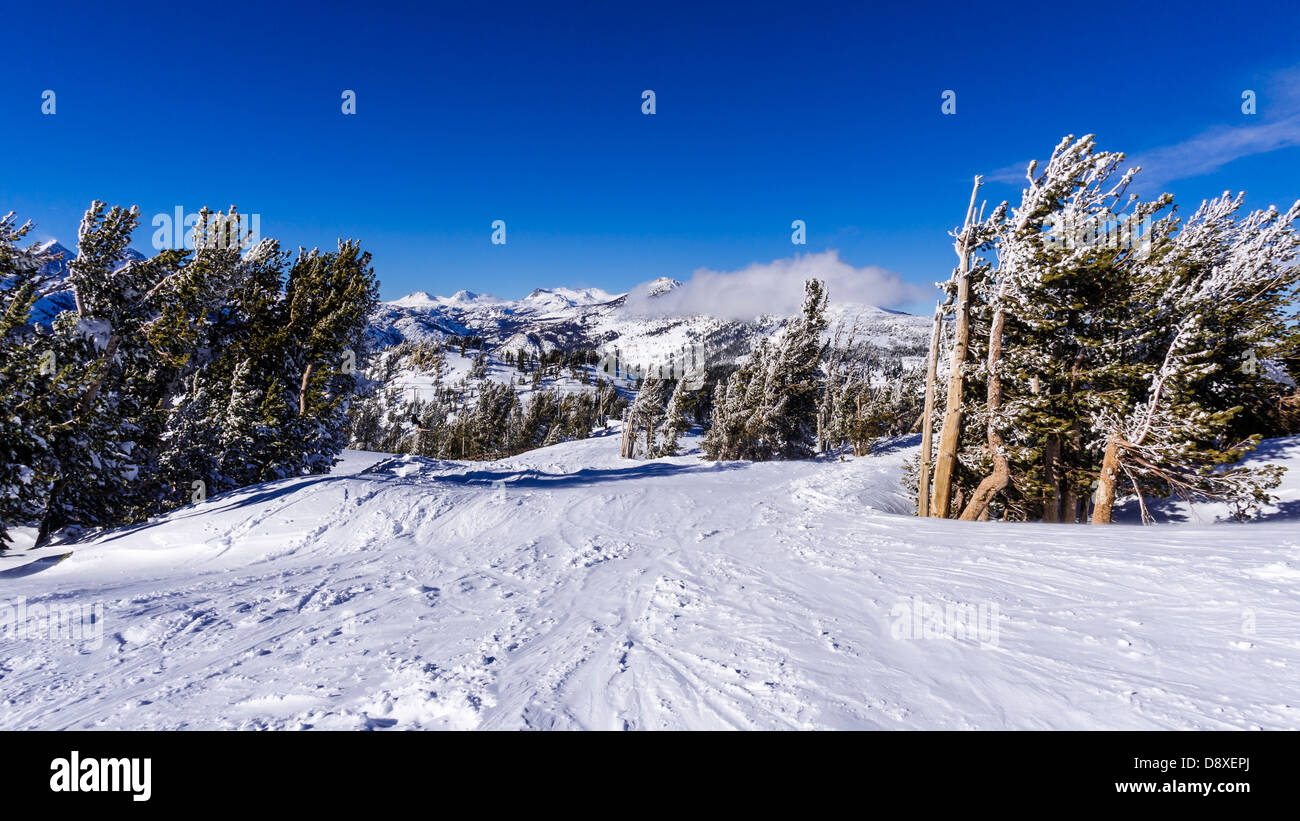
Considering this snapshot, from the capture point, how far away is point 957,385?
1406 cm

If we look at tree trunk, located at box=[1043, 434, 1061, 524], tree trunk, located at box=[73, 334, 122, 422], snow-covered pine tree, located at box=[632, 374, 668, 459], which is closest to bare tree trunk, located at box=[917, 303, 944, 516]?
tree trunk, located at box=[1043, 434, 1061, 524]

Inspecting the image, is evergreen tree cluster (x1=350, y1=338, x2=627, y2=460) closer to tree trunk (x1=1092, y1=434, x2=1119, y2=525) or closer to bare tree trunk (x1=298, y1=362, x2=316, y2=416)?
bare tree trunk (x1=298, y1=362, x2=316, y2=416)

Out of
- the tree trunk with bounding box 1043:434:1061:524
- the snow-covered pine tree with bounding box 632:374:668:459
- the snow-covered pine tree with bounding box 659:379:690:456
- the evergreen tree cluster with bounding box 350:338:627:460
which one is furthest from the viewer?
the evergreen tree cluster with bounding box 350:338:627:460


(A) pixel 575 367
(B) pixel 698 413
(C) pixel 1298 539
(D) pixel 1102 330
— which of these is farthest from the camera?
(A) pixel 575 367

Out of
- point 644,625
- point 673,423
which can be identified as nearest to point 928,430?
point 644,625

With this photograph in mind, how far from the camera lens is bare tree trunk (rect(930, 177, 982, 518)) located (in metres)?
14.0

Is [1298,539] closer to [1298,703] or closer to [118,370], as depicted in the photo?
[1298,703]

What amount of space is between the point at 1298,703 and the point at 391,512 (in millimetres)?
12234

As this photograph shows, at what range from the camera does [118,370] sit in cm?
1343

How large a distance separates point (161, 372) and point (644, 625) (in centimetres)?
1834

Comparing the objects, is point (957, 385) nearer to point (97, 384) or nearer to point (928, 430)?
point (928, 430)

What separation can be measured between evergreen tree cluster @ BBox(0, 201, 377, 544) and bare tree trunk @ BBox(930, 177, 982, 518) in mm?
19970
